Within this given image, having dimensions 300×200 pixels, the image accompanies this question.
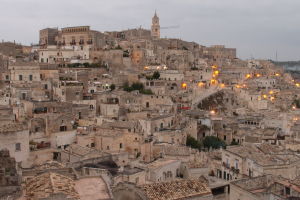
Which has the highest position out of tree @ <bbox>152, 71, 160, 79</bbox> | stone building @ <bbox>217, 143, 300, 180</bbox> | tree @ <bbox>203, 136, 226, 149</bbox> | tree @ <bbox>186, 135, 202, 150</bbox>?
tree @ <bbox>152, 71, 160, 79</bbox>

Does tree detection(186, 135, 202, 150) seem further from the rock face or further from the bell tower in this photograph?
the bell tower

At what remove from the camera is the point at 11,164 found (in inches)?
416

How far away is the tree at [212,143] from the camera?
113ft

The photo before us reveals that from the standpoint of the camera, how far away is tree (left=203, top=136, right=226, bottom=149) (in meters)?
34.6

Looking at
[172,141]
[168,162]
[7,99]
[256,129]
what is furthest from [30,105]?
[256,129]

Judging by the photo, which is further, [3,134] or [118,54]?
[118,54]

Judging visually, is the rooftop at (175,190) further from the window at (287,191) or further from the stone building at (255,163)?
the stone building at (255,163)

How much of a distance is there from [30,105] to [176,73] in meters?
25.6

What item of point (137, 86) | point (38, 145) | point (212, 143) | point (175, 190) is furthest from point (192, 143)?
point (175, 190)

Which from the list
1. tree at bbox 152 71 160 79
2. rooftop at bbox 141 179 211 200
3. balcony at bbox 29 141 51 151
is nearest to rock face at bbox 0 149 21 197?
rooftop at bbox 141 179 211 200

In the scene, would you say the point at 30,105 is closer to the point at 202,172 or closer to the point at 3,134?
the point at 3,134

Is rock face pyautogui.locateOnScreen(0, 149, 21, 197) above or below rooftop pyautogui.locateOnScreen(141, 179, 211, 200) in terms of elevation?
above

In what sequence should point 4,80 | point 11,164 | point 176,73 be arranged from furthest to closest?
point 176,73 < point 4,80 < point 11,164

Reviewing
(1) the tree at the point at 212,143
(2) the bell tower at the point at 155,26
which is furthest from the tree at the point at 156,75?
(2) the bell tower at the point at 155,26
